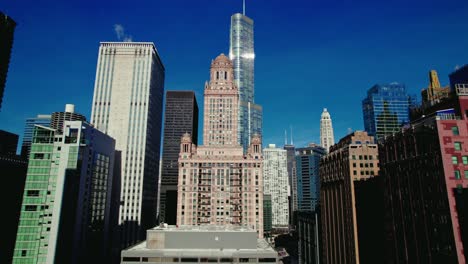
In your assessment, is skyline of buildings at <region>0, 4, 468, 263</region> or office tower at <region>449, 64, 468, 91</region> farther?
office tower at <region>449, 64, 468, 91</region>

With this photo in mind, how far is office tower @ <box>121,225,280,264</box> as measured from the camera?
89.0 m

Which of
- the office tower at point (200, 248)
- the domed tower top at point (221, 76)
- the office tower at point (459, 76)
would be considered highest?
the domed tower top at point (221, 76)

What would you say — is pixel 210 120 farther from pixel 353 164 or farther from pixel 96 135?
pixel 353 164

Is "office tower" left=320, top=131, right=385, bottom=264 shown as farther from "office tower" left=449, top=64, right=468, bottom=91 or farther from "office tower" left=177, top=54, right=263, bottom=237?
"office tower" left=449, top=64, right=468, bottom=91

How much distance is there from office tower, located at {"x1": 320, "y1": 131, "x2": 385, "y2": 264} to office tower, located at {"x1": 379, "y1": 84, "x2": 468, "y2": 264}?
20.6 metres

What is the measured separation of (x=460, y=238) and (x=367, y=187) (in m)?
52.2

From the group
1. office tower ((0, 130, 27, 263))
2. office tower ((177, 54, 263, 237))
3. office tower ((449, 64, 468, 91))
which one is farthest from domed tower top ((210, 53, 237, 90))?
office tower ((0, 130, 27, 263))

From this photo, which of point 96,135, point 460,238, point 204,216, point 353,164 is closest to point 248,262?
point 460,238

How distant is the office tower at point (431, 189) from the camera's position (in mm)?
66062

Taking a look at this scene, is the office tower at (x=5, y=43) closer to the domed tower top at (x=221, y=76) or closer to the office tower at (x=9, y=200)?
the office tower at (x=9, y=200)

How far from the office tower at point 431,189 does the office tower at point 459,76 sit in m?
A: 61.7

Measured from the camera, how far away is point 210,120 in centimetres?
18888

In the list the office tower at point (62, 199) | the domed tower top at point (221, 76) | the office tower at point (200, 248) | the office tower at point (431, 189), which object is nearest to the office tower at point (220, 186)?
the domed tower top at point (221, 76)

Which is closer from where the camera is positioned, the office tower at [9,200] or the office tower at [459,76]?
the office tower at [459,76]
